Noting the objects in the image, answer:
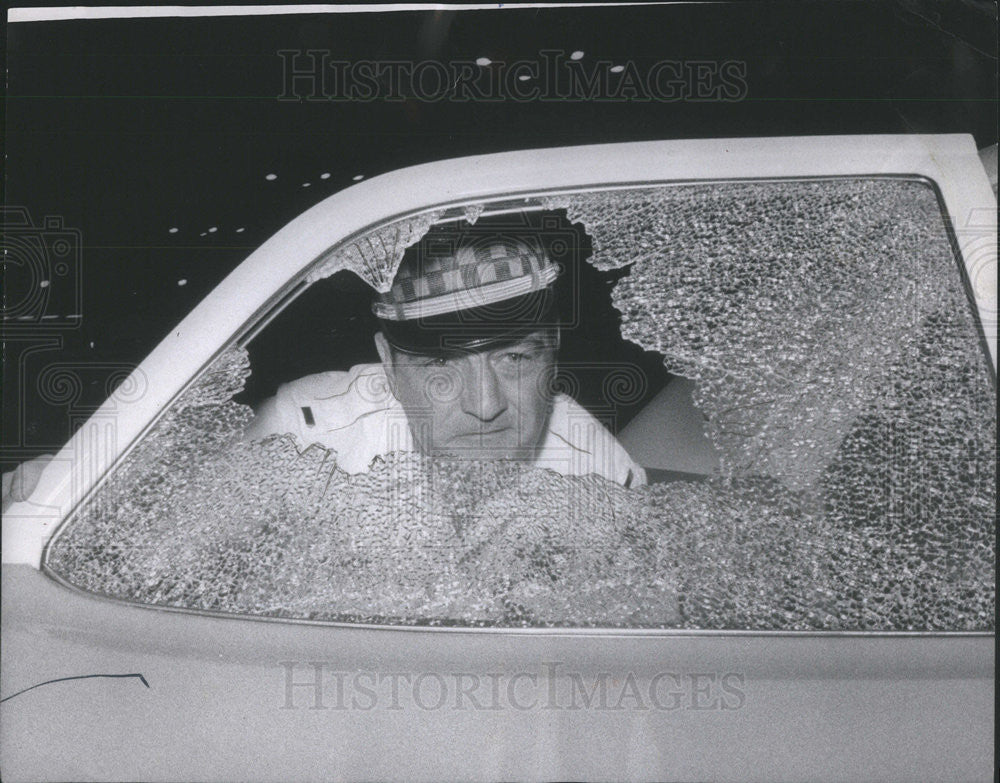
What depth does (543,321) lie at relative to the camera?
4.09 ft

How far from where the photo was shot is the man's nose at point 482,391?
1243mm

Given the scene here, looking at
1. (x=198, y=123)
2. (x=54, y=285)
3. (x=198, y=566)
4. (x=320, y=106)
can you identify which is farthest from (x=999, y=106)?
(x=54, y=285)

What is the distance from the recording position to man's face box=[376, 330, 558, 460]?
1.24 m

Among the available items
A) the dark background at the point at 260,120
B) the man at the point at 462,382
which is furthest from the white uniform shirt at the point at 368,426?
the dark background at the point at 260,120

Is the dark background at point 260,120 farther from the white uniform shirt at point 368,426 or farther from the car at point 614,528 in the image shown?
the white uniform shirt at point 368,426

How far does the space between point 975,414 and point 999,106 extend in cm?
56

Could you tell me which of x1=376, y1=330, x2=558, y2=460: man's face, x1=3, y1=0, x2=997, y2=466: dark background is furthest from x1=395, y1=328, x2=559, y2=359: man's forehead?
x1=3, y1=0, x2=997, y2=466: dark background

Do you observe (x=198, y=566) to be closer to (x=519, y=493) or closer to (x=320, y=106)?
A: (x=519, y=493)

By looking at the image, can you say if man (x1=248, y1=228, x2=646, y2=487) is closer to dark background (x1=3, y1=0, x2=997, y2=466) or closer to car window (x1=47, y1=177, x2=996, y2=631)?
car window (x1=47, y1=177, x2=996, y2=631)

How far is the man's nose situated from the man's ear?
0.12m

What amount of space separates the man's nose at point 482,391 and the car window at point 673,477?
91mm

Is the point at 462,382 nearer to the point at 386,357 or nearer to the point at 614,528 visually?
the point at 386,357

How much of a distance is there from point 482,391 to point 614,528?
31 cm

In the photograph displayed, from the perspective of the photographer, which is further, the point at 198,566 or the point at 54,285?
the point at 54,285
